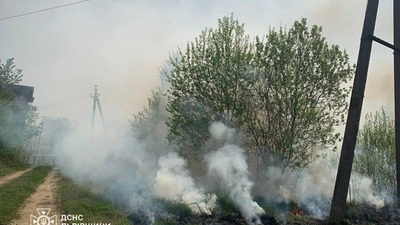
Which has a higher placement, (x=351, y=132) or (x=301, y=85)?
(x=301, y=85)

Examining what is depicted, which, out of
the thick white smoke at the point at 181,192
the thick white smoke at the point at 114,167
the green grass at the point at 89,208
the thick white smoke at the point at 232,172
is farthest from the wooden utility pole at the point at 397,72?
the green grass at the point at 89,208

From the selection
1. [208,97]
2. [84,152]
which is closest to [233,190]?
[208,97]

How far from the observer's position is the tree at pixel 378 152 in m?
28.4

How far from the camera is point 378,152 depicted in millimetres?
29203

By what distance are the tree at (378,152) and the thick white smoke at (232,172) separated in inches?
651

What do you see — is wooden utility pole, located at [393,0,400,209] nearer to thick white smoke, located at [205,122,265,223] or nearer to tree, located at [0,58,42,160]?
thick white smoke, located at [205,122,265,223]

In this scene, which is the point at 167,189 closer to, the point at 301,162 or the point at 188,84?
the point at 188,84

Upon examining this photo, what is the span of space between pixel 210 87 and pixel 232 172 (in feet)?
16.7

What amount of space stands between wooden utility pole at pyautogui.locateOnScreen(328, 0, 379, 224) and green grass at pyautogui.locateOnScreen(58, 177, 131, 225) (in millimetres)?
7785

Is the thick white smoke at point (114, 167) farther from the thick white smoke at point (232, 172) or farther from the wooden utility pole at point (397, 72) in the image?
the wooden utility pole at point (397, 72)

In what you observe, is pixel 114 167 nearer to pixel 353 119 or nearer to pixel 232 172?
pixel 232 172

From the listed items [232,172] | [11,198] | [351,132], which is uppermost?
[351,132]

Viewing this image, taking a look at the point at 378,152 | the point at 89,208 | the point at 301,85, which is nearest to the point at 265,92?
the point at 301,85

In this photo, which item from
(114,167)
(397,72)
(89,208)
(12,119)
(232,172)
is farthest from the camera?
(12,119)
